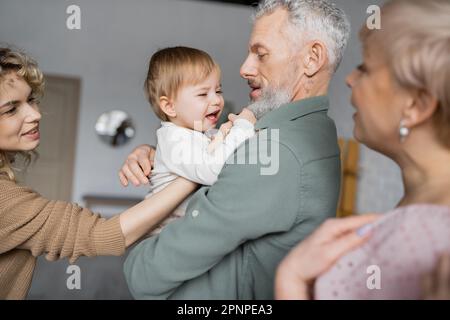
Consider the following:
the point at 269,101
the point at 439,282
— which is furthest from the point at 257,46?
the point at 439,282

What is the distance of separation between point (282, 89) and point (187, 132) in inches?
9.6

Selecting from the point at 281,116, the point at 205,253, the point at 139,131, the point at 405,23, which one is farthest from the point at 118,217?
the point at 139,131

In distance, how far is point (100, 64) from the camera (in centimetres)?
453

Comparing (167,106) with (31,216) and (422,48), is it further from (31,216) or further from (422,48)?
(422,48)

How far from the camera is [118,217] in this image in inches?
42.8

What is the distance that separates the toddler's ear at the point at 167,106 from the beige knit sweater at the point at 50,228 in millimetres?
296

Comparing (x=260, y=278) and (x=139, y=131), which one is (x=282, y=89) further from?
(x=139, y=131)

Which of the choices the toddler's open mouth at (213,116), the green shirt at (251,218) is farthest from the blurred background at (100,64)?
the green shirt at (251,218)

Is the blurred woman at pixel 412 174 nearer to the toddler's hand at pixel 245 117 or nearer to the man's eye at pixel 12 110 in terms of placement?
the toddler's hand at pixel 245 117

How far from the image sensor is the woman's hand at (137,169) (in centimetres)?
123

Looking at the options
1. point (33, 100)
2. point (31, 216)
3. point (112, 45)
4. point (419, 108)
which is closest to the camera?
point (419, 108)

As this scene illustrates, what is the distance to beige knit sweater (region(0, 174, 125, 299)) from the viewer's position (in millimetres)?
1044

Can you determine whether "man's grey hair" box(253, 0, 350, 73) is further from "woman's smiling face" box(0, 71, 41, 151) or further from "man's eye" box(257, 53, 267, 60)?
"woman's smiling face" box(0, 71, 41, 151)

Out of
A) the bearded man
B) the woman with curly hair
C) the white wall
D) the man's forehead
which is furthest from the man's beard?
the white wall
